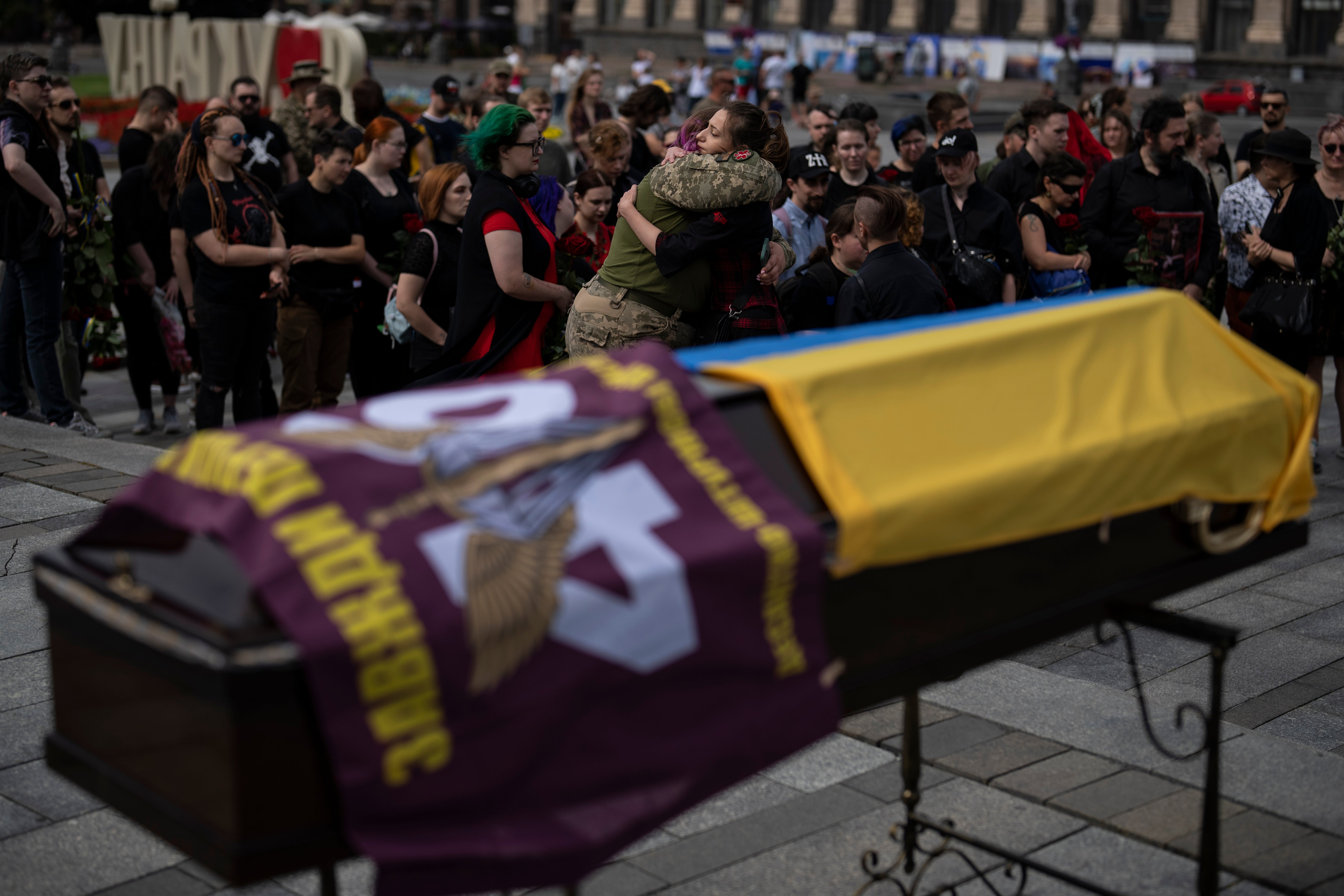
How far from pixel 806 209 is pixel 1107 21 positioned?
5096 cm

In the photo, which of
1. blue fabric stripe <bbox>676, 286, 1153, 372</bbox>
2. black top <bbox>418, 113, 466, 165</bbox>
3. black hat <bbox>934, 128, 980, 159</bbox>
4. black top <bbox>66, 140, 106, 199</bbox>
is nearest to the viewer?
blue fabric stripe <bbox>676, 286, 1153, 372</bbox>

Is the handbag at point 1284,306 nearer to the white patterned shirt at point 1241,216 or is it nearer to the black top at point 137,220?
the white patterned shirt at point 1241,216

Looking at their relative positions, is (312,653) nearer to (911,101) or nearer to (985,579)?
(985,579)

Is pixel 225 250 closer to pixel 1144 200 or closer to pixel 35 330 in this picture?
pixel 35 330

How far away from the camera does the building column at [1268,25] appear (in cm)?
5056

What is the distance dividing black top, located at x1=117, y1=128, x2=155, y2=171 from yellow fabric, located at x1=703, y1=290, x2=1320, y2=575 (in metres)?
7.66

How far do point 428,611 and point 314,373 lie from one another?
6.40 metres

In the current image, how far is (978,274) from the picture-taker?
7.18 meters

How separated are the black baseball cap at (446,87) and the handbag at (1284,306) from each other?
645 cm

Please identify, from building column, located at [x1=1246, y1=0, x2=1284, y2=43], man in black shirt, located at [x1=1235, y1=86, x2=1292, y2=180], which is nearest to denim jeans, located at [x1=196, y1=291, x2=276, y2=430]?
man in black shirt, located at [x1=1235, y1=86, x2=1292, y2=180]

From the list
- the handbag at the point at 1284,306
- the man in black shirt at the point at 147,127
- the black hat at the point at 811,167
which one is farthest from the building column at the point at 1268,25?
the man in black shirt at the point at 147,127

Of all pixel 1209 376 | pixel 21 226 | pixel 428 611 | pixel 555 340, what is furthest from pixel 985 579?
pixel 21 226

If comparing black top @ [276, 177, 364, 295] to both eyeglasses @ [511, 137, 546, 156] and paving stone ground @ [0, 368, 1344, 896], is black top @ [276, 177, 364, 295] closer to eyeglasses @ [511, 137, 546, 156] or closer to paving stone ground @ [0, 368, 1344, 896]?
eyeglasses @ [511, 137, 546, 156]

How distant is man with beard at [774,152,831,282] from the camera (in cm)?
759
